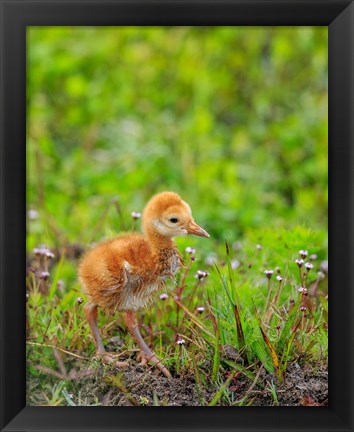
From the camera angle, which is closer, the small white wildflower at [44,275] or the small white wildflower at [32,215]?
the small white wildflower at [44,275]

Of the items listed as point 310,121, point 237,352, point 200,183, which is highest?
point 310,121

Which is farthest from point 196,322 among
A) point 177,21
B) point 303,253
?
point 177,21

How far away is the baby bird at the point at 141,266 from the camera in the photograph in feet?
6.09

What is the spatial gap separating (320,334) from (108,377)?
57cm

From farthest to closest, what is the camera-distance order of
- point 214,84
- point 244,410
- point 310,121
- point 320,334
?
point 214,84, point 310,121, point 320,334, point 244,410

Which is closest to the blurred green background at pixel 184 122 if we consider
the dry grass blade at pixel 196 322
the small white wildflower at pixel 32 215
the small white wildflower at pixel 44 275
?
the small white wildflower at pixel 32 215

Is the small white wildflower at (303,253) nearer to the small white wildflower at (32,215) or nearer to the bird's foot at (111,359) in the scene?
the bird's foot at (111,359)

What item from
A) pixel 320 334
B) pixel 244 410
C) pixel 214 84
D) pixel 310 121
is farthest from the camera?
pixel 214 84

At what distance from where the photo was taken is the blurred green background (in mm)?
3990

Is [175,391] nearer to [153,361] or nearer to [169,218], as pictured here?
[153,361]
